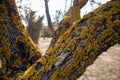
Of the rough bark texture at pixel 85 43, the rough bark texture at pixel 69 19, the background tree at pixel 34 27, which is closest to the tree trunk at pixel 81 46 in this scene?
the rough bark texture at pixel 85 43

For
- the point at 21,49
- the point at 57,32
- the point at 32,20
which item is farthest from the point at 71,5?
the point at 32,20

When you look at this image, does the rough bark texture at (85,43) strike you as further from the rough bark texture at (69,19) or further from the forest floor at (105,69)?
the forest floor at (105,69)

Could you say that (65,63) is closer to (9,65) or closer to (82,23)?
(82,23)

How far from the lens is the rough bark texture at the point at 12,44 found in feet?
7.18

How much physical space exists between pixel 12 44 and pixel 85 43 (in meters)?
0.77

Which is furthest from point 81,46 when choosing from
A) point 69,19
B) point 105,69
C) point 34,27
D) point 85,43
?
point 34,27

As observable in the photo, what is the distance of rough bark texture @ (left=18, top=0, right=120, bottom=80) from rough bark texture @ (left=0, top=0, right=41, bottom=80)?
486 mm

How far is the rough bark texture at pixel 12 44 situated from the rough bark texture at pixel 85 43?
486 mm

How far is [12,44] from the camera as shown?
88.0 inches

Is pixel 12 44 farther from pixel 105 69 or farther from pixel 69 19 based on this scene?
pixel 105 69

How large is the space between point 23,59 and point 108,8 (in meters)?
1.02

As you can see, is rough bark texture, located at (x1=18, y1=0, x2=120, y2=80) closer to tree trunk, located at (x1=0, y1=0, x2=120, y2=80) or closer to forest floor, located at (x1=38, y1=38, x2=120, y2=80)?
tree trunk, located at (x1=0, y1=0, x2=120, y2=80)

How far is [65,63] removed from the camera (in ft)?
5.98

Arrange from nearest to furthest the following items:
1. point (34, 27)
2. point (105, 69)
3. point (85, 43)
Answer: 1. point (85, 43)
2. point (105, 69)
3. point (34, 27)
